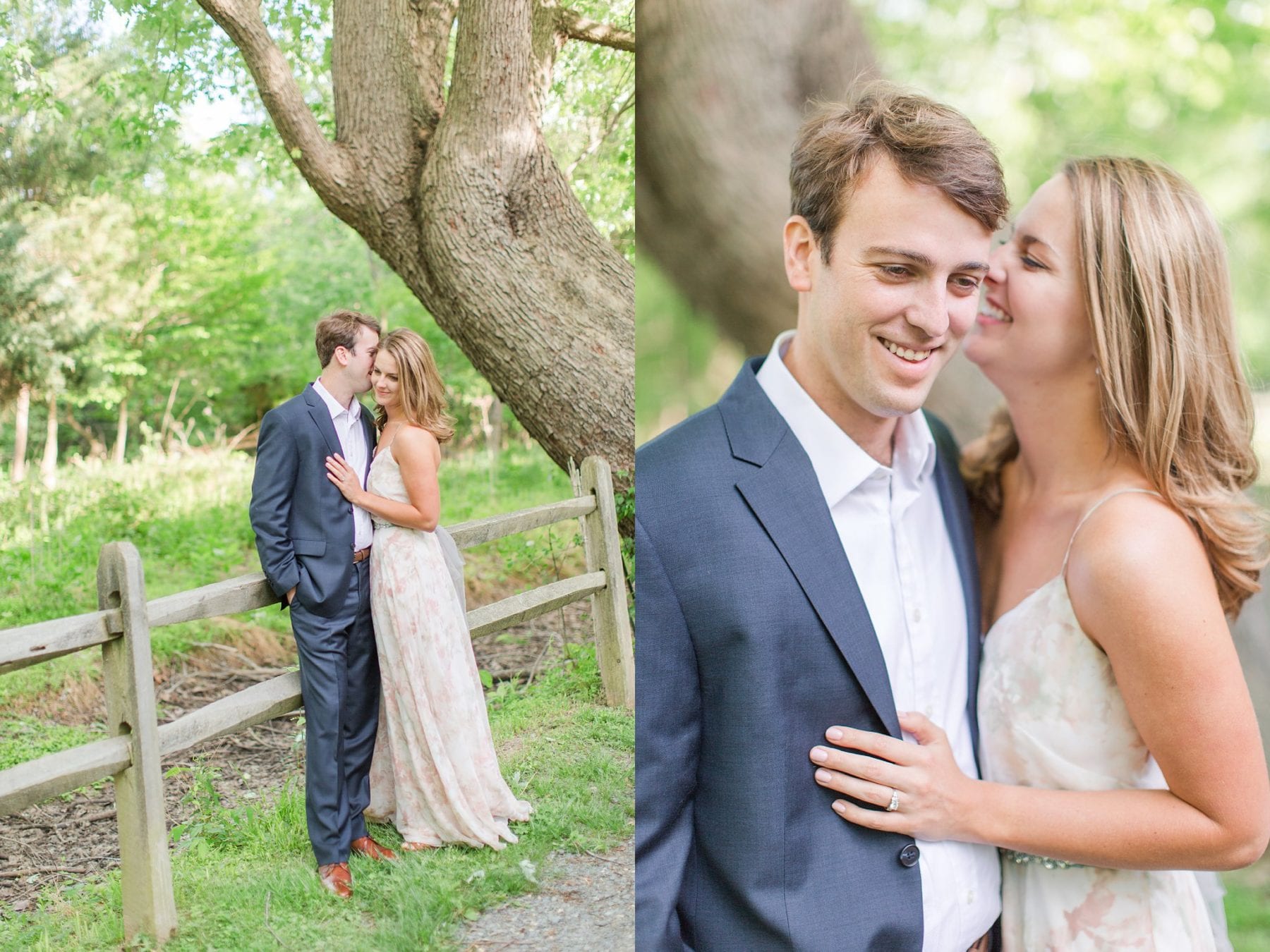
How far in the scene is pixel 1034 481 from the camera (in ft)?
6.05

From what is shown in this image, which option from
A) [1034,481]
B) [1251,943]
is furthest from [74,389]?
[1251,943]

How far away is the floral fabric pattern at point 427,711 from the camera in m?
2.01

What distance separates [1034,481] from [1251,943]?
3.18ft

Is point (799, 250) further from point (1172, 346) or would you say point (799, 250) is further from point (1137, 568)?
point (1137, 568)

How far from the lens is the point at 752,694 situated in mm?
1649

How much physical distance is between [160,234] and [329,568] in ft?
2.63

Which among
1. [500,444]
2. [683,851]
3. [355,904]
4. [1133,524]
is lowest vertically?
[355,904]

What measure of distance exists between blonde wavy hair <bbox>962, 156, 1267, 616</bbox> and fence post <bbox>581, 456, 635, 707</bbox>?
3.55 feet

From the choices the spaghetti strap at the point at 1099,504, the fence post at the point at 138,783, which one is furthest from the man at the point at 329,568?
→ the spaghetti strap at the point at 1099,504

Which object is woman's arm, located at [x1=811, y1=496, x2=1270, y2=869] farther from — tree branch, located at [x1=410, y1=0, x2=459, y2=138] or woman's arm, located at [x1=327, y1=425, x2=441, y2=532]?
tree branch, located at [x1=410, y1=0, x2=459, y2=138]

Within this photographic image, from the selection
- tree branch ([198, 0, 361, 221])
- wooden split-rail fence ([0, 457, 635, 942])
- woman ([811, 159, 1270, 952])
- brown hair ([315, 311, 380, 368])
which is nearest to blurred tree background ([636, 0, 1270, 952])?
woman ([811, 159, 1270, 952])

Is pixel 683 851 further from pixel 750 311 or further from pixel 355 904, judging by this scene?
pixel 750 311

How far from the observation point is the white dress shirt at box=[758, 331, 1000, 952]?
174 centimetres

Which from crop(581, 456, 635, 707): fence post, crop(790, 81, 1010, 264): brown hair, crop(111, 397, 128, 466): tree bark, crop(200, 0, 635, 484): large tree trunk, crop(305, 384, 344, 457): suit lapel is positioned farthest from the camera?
crop(581, 456, 635, 707): fence post
